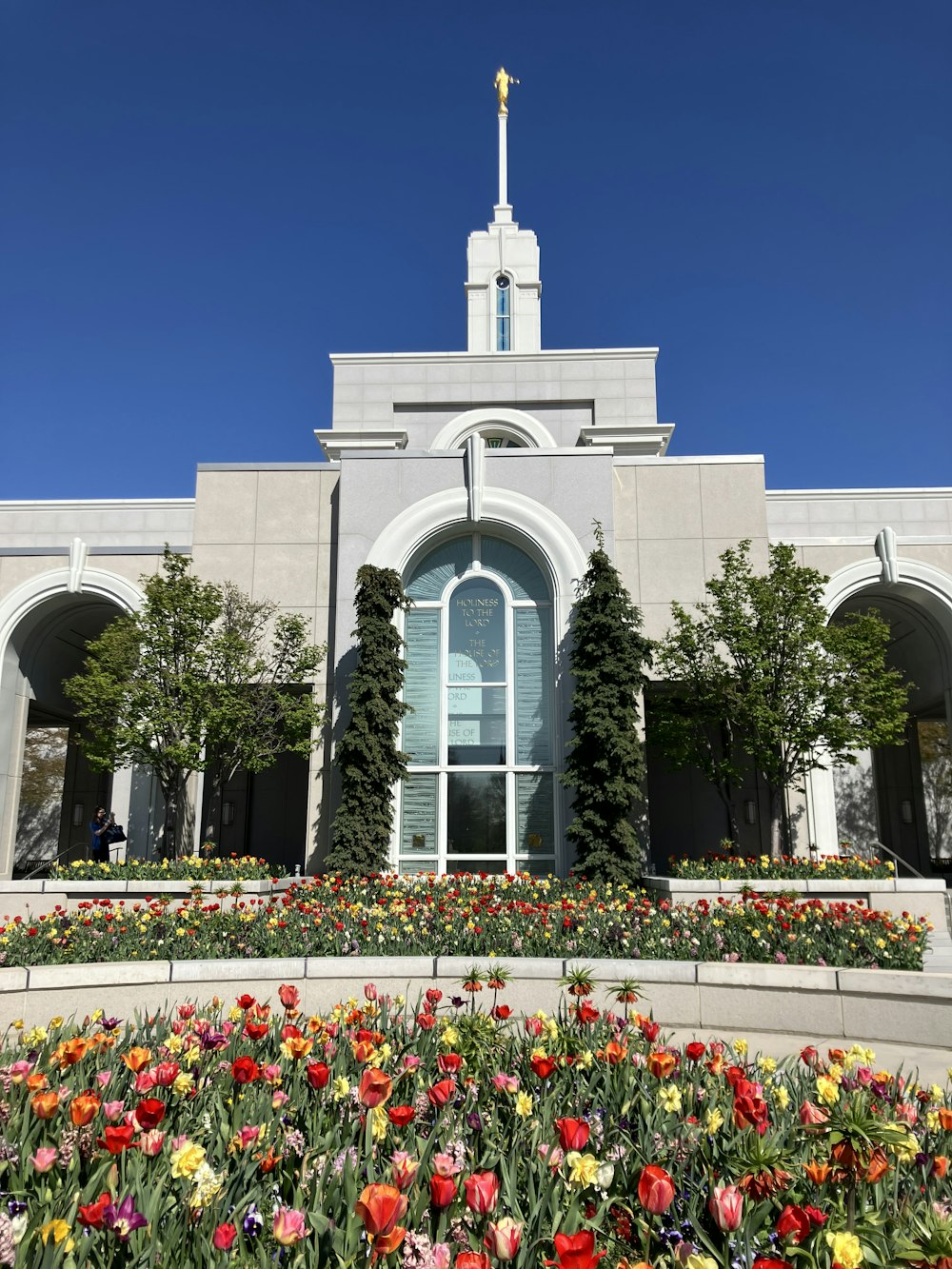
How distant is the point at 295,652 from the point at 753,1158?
1469cm

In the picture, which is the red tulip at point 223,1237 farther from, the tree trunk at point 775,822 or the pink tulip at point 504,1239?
the tree trunk at point 775,822

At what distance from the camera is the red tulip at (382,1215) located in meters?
1.96

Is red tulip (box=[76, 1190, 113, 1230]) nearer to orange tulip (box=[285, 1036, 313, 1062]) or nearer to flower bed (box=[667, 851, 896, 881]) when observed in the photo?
orange tulip (box=[285, 1036, 313, 1062])

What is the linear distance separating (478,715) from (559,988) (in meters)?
9.22

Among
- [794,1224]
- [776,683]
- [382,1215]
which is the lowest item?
[794,1224]

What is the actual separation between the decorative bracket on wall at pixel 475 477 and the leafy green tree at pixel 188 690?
369 cm

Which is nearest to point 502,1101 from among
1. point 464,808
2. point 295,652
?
point 464,808

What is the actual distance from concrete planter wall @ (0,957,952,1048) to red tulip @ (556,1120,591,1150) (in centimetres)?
428

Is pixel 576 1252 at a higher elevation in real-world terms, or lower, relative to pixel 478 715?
lower

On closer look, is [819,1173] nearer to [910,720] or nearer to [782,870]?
[782,870]

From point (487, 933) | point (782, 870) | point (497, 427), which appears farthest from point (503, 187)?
point (487, 933)

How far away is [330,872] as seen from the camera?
14.5m

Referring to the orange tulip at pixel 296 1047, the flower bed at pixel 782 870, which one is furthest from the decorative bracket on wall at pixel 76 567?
the orange tulip at pixel 296 1047

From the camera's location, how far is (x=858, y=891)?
1231 centimetres
